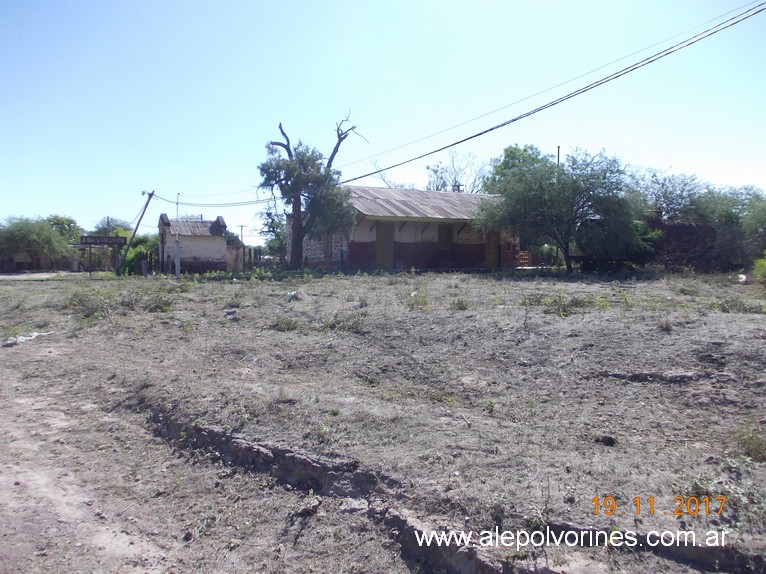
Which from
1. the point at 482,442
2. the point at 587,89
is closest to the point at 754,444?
the point at 482,442

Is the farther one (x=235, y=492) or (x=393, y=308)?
(x=393, y=308)

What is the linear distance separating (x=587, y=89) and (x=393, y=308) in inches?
216

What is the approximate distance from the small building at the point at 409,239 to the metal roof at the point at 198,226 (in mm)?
4677

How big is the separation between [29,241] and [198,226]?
2282cm

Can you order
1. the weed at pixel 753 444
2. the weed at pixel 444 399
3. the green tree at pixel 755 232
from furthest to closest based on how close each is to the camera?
1. the green tree at pixel 755 232
2. the weed at pixel 444 399
3. the weed at pixel 753 444

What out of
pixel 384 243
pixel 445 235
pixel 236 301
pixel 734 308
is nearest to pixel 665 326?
pixel 734 308

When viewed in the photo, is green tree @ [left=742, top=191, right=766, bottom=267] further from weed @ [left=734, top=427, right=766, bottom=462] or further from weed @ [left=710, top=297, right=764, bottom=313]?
weed @ [left=734, top=427, right=766, bottom=462]

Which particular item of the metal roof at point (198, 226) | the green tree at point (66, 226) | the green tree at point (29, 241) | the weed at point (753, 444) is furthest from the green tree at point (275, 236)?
the weed at point (753, 444)

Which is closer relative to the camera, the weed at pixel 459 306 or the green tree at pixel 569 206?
the weed at pixel 459 306

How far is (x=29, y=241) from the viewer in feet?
164

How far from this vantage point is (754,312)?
10094 mm

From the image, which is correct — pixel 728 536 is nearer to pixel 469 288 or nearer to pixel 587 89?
pixel 587 89

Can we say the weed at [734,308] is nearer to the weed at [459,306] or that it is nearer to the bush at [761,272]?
the weed at [459,306]

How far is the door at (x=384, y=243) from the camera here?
3089 cm
